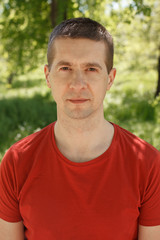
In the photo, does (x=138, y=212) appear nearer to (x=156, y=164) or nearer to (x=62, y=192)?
(x=156, y=164)

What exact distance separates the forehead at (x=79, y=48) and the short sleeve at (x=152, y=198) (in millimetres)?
867

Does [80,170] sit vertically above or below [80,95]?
below

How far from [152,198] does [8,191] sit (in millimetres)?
1017

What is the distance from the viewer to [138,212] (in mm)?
1838

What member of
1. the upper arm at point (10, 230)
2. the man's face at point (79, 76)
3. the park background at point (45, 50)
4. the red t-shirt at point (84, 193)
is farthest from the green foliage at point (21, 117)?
the man's face at point (79, 76)

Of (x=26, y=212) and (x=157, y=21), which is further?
(x=157, y=21)

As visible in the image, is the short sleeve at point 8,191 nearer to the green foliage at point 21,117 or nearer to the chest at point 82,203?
the chest at point 82,203

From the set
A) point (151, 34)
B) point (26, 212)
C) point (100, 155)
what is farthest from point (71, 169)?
point (151, 34)

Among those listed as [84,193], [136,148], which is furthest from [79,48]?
[84,193]

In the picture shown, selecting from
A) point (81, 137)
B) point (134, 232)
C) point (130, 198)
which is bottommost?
point (134, 232)

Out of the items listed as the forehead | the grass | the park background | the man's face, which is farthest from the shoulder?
the grass

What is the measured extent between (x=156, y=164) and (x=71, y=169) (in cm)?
59

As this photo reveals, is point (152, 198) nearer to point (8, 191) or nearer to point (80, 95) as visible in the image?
point (80, 95)

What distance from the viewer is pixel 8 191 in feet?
6.32
